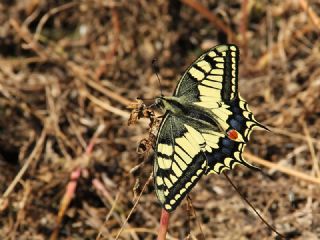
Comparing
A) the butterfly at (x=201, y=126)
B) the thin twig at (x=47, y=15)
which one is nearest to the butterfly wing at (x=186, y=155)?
the butterfly at (x=201, y=126)

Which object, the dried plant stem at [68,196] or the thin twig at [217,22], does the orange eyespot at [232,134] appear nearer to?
the dried plant stem at [68,196]

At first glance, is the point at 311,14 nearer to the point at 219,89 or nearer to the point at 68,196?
the point at 219,89

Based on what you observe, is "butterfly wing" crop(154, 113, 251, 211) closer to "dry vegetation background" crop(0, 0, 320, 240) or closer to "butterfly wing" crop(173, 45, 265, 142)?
"butterfly wing" crop(173, 45, 265, 142)

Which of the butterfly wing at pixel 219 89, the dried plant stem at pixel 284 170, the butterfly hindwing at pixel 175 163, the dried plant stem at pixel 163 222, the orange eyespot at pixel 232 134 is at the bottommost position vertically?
the dried plant stem at pixel 163 222

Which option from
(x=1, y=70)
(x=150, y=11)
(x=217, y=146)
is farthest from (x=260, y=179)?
(x=1, y=70)

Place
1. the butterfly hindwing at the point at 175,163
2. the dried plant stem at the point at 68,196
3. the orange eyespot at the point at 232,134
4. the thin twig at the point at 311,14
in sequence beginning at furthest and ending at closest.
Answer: the thin twig at the point at 311,14
the dried plant stem at the point at 68,196
the orange eyespot at the point at 232,134
the butterfly hindwing at the point at 175,163

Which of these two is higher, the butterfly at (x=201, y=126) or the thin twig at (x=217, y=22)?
the thin twig at (x=217, y=22)

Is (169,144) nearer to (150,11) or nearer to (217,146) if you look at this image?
(217,146)
